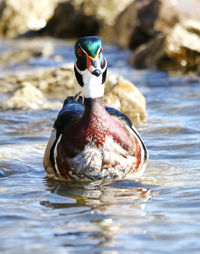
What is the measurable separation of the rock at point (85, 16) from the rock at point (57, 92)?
8.71 m

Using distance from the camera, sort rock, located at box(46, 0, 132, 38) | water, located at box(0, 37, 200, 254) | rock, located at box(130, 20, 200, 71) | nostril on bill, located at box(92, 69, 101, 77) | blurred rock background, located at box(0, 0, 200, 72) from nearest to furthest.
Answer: water, located at box(0, 37, 200, 254), nostril on bill, located at box(92, 69, 101, 77), rock, located at box(130, 20, 200, 71), blurred rock background, located at box(0, 0, 200, 72), rock, located at box(46, 0, 132, 38)

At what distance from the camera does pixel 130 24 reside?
17.1 meters

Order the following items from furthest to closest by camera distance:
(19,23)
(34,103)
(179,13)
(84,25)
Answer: (19,23) < (84,25) < (179,13) < (34,103)

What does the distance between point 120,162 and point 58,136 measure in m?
0.68

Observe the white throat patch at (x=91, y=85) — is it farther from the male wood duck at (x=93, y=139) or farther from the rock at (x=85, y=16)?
the rock at (x=85, y=16)

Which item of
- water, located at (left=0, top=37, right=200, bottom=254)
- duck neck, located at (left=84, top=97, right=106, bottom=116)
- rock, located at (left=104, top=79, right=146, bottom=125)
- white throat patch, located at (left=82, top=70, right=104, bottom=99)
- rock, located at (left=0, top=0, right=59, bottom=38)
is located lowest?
rock, located at (left=0, top=0, right=59, bottom=38)

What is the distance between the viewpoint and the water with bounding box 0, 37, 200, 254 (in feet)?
13.7

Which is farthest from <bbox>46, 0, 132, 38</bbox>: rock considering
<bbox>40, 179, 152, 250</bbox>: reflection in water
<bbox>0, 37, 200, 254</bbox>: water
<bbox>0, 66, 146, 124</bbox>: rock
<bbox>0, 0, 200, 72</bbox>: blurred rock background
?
<bbox>40, 179, 152, 250</bbox>: reflection in water

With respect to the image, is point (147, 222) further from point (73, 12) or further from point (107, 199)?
point (73, 12)

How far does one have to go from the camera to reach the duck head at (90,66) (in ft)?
18.4

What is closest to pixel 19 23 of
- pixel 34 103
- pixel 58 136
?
pixel 34 103

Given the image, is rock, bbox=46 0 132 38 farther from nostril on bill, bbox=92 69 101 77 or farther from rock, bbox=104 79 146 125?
nostril on bill, bbox=92 69 101 77

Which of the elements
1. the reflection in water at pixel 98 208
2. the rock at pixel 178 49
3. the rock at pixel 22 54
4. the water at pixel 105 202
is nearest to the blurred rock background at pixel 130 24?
the rock at pixel 178 49

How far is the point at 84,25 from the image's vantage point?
2127cm
